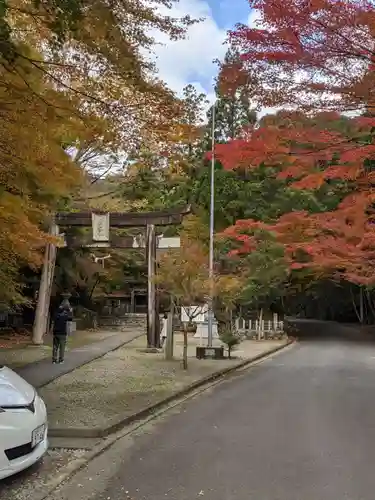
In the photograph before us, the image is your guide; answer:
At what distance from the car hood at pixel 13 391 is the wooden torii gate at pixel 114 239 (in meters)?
14.0

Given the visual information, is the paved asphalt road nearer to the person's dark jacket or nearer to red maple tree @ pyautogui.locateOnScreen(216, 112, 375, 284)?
red maple tree @ pyautogui.locateOnScreen(216, 112, 375, 284)

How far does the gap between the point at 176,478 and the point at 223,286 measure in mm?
13390

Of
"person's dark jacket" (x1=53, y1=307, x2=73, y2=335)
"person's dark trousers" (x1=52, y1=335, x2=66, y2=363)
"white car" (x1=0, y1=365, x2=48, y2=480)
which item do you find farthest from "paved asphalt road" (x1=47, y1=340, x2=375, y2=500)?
"person's dark trousers" (x1=52, y1=335, x2=66, y2=363)

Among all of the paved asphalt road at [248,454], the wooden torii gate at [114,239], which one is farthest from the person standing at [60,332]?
the wooden torii gate at [114,239]

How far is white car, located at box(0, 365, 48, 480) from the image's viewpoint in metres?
4.74

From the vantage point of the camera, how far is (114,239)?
21.9m

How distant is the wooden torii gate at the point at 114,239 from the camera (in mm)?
20219

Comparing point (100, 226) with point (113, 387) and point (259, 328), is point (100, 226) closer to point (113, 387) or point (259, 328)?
point (113, 387)

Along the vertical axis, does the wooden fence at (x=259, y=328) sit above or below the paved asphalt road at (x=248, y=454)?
above

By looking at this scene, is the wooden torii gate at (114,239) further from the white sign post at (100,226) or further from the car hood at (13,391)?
the car hood at (13,391)

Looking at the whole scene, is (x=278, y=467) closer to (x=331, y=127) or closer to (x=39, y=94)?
(x=39, y=94)

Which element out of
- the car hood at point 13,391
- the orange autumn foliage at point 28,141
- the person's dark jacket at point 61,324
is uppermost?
the orange autumn foliage at point 28,141

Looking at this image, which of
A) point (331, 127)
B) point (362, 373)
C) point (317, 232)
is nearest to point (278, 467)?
point (331, 127)

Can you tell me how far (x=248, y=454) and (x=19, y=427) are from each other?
2.71 m
